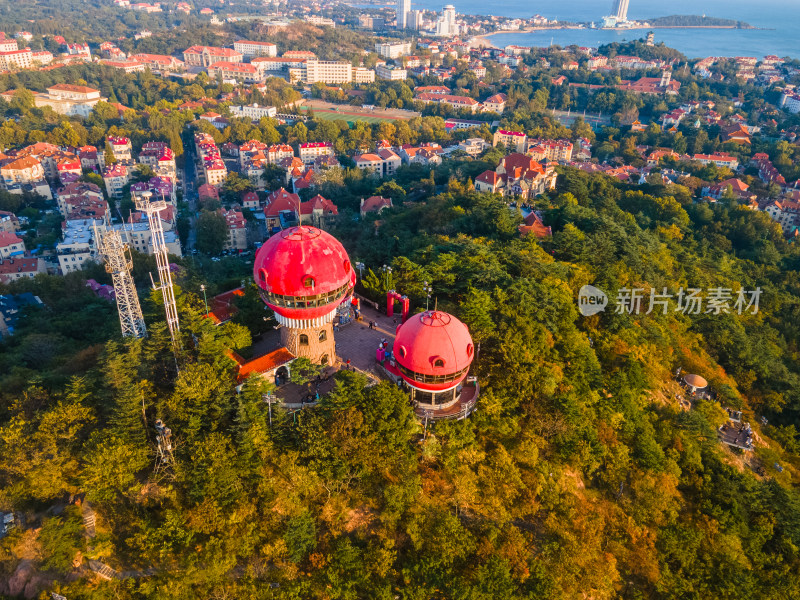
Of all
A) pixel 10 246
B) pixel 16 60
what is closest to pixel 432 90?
pixel 10 246

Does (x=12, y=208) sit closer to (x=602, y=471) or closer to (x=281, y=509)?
(x=281, y=509)

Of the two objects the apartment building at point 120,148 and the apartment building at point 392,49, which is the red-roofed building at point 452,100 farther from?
the apartment building at point 120,148

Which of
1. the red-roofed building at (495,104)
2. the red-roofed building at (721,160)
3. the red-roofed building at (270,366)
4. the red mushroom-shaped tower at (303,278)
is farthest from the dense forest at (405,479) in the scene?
the red-roofed building at (495,104)

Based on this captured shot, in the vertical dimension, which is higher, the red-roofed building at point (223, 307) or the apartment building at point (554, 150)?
the red-roofed building at point (223, 307)

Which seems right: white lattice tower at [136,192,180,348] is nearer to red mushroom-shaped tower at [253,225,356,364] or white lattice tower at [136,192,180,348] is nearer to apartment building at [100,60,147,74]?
red mushroom-shaped tower at [253,225,356,364]

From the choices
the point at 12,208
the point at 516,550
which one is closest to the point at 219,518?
the point at 516,550

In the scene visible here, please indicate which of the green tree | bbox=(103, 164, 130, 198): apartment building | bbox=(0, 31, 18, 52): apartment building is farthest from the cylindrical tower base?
bbox=(0, 31, 18, 52): apartment building

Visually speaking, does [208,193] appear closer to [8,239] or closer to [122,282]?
[8,239]
